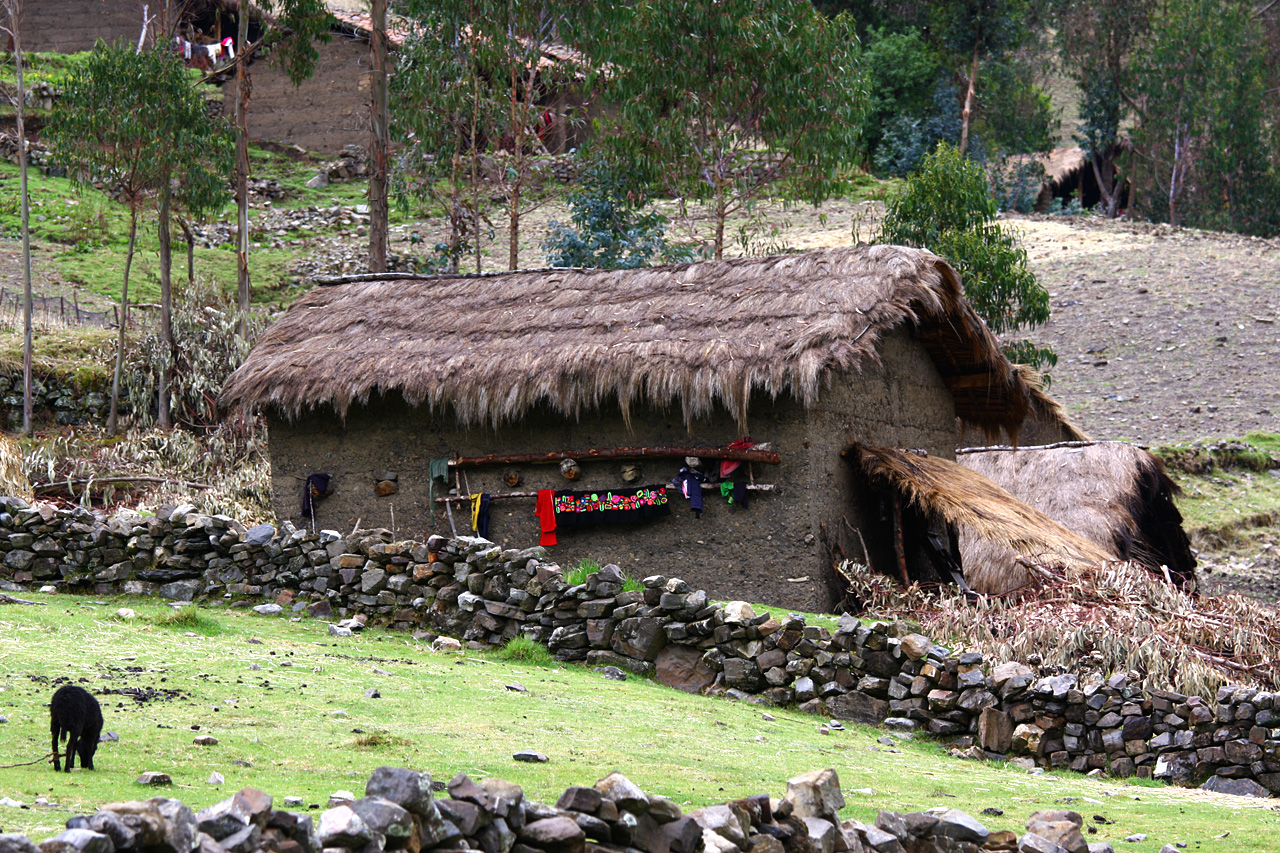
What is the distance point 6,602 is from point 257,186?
85.3 feet

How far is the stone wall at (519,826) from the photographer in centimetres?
321

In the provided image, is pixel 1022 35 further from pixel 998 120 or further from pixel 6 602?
pixel 6 602

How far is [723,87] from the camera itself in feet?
73.7

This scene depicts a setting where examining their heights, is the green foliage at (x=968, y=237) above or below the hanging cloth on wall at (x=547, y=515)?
above

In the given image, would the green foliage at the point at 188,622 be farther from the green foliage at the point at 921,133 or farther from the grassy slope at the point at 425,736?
the green foliage at the point at 921,133

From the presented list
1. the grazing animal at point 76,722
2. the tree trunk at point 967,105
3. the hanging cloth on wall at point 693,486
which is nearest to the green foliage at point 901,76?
the tree trunk at point 967,105

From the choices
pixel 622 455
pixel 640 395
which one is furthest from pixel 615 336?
pixel 622 455

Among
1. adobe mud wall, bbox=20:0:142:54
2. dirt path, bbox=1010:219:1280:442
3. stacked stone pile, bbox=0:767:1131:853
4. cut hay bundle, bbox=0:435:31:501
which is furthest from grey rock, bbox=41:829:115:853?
adobe mud wall, bbox=20:0:142:54

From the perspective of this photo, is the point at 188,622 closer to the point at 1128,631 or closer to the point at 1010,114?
the point at 1128,631

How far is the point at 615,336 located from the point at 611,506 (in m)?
1.68

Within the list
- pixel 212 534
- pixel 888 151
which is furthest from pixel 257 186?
pixel 212 534

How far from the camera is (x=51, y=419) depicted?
20.0 metres

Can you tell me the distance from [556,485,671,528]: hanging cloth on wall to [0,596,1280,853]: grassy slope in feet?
8.98

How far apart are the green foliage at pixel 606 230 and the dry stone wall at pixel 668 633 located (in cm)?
1369
